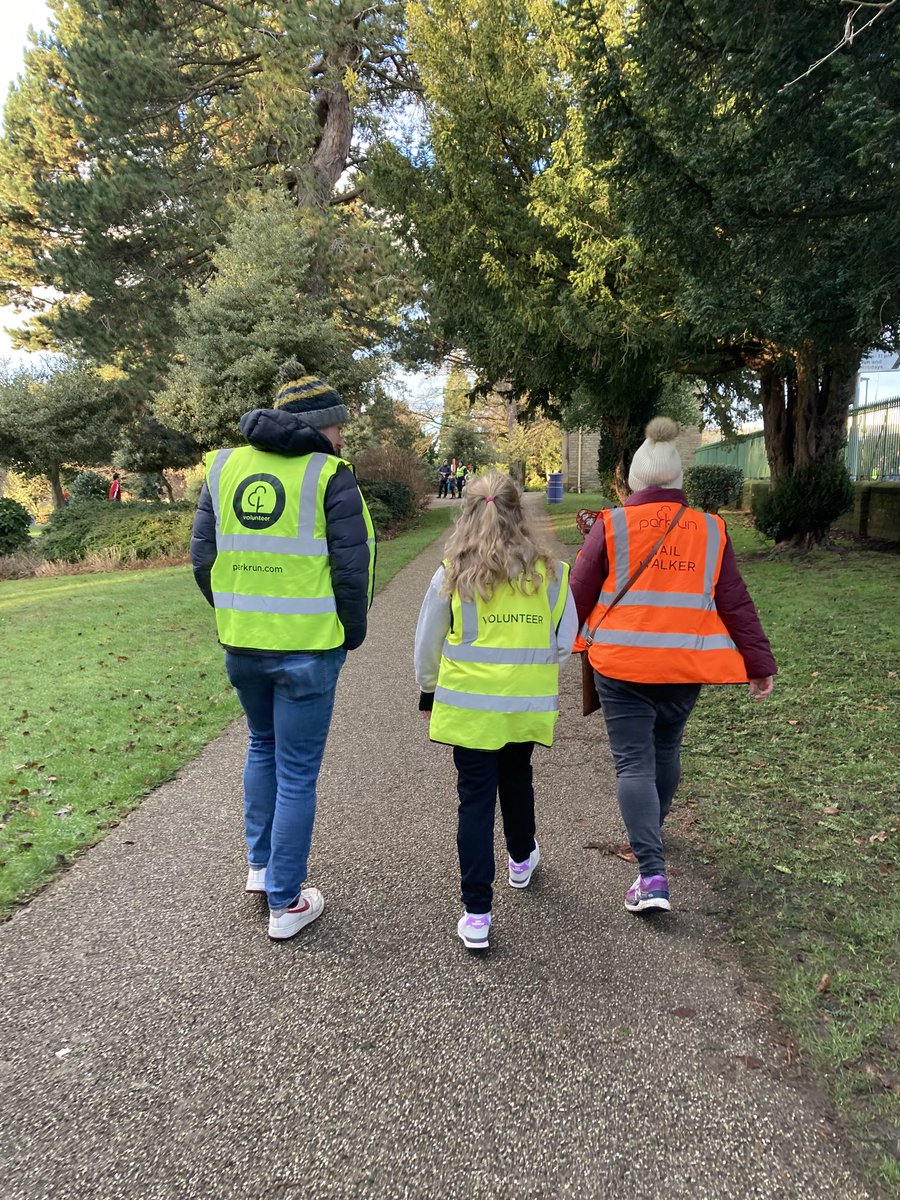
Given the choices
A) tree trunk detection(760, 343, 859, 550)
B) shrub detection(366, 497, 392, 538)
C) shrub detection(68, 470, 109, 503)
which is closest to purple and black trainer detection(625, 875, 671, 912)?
tree trunk detection(760, 343, 859, 550)

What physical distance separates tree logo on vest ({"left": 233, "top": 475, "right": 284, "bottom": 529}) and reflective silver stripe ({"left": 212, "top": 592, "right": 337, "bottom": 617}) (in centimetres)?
27

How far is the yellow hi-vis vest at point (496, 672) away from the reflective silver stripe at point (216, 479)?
0.97 meters

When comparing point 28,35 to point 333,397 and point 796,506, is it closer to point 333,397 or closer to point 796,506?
point 796,506

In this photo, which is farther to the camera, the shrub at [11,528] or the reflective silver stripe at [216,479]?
the shrub at [11,528]

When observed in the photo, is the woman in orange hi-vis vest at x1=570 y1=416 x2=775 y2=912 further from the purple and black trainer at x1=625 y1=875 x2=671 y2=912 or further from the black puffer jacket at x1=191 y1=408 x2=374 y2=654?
the black puffer jacket at x1=191 y1=408 x2=374 y2=654

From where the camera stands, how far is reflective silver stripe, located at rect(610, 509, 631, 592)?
3.02 metres

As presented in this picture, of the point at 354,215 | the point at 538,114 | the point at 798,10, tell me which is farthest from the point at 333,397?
the point at 354,215

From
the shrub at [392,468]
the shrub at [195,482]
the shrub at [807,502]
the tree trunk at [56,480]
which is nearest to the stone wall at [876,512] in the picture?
the shrub at [807,502]

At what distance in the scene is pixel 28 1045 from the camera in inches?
95.7

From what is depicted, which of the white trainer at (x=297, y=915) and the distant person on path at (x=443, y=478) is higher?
the distant person on path at (x=443, y=478)

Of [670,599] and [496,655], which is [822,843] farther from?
[496,655]

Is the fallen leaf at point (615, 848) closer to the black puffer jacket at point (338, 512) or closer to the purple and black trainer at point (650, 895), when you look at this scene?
the purple and black trainer at point (650, 895)

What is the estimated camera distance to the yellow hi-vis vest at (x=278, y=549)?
2775 millimetres

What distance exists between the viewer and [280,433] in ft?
A: 9.00
